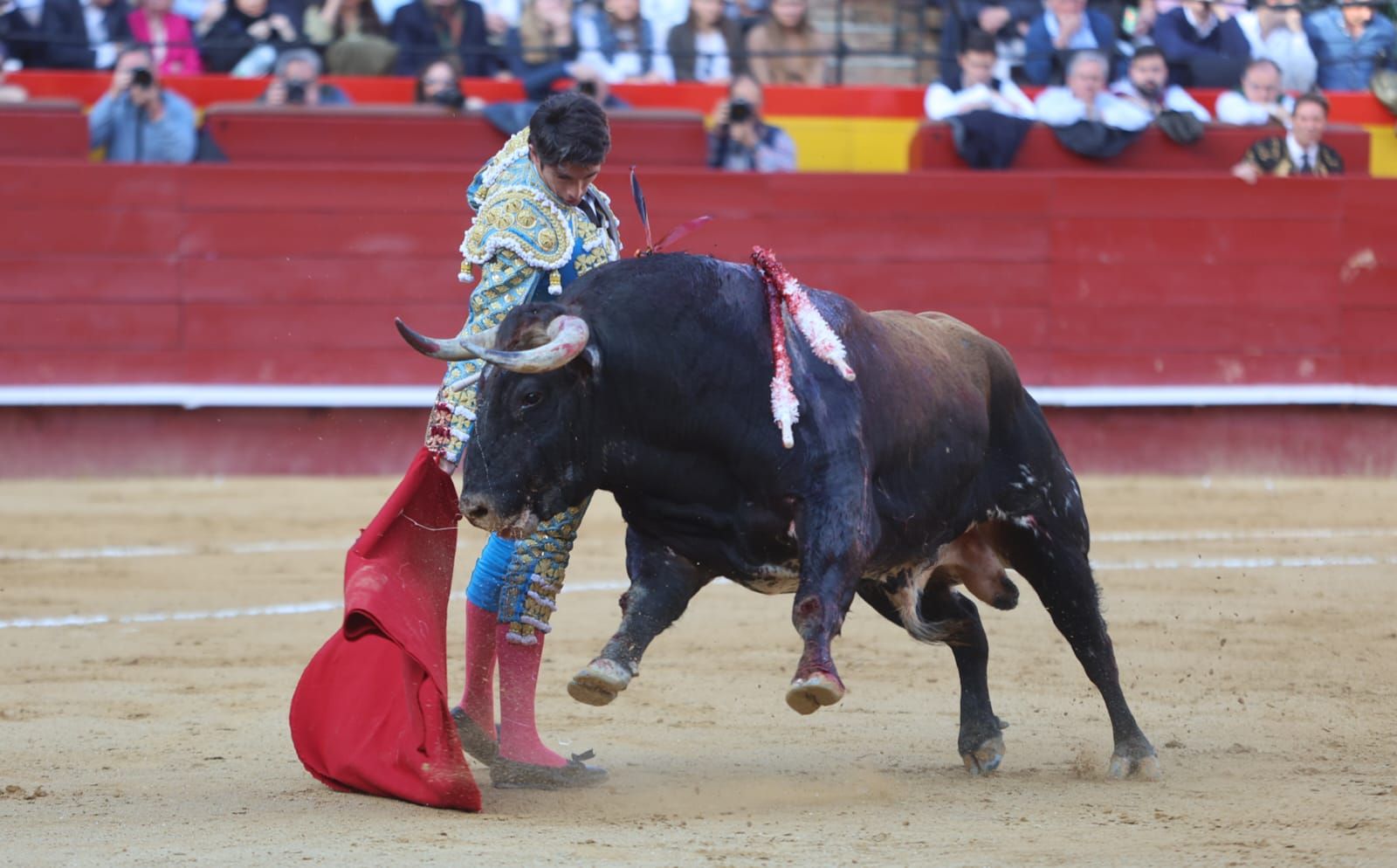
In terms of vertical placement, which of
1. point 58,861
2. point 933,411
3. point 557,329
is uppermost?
point 557,329

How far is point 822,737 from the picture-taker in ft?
13.8

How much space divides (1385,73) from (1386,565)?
356 cm

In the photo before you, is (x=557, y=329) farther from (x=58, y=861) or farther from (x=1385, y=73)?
(x=1385, y=73)

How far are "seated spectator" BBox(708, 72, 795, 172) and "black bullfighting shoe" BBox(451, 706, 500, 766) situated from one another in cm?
507

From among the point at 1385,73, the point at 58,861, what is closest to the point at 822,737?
the point at 58,861

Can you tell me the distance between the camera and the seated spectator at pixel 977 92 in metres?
8.58

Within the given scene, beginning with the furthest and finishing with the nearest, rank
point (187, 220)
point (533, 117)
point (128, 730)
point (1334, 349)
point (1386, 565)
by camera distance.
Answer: point (1334, 349), point (187, 220), point (1386, 565), point (128, 730), point (533, 117)

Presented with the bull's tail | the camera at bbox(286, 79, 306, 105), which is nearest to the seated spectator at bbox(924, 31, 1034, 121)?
the camera at bbox(286, 79, 306, 105)

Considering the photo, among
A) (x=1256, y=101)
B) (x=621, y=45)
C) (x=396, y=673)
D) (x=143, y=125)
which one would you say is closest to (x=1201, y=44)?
(x=1256, y=101)

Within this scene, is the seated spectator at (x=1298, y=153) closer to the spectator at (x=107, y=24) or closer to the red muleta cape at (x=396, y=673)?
the spectator at (x=107, y=24)

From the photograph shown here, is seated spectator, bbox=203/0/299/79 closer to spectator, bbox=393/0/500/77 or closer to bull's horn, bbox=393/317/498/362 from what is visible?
spectator, bbox=393/0/500/77

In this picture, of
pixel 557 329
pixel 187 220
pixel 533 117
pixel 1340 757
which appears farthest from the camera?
pixel 187 220

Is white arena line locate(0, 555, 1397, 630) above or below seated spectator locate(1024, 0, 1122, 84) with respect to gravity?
below

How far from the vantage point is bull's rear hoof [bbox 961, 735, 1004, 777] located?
12.6 ft
